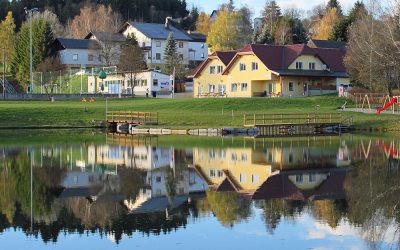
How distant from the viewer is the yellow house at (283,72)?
7644 cm

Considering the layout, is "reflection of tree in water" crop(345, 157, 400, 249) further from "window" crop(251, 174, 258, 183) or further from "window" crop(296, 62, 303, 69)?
"window" crop(296, 62, 303, 69)

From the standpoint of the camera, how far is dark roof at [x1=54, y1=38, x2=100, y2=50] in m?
101

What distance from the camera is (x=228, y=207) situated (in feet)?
68.7

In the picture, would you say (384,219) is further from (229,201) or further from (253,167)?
(253,167)

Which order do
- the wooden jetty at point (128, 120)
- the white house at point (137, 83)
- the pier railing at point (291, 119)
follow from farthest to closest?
1. the white house at point (137, 83)
2. the wooden jetty at point (128, 120)
3. the pier railing at point (291, 119)

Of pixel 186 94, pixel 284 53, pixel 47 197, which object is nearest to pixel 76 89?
pixel 186 94

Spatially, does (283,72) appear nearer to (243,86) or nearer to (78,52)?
(243,86)

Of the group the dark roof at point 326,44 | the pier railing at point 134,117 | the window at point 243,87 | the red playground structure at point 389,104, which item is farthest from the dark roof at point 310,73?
the pier railing at point 134,117

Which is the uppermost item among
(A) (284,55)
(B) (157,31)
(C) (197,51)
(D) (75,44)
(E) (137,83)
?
(B) (157,31)

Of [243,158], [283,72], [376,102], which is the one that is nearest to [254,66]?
[283,72]

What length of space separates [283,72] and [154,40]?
1472 inches

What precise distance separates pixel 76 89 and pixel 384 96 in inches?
1569

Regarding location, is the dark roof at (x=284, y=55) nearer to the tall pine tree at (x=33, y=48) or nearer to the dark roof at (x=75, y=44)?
the tall pine tree at (x=33, y=48)

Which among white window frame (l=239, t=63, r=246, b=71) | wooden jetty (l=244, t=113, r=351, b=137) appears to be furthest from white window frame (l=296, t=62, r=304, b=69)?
wooden jetty (l=244, t=113, r=351, b=137)
